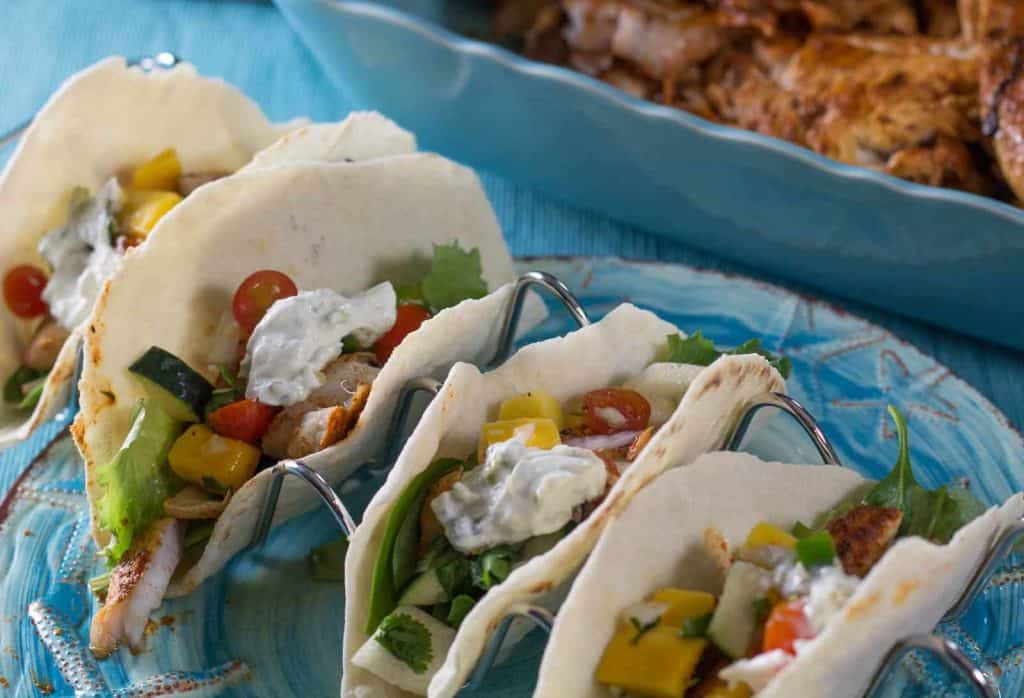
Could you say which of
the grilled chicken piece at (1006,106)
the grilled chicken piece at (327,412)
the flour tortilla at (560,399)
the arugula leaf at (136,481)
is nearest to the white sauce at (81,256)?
the arugula leaf at (136,481)

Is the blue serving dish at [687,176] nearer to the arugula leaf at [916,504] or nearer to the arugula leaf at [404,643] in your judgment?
the arugula leaf at [916,504]

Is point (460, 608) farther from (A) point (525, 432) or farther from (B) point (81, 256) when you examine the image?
(B) point (81, 256)

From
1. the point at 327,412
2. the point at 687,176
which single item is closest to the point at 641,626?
the point at 327,412

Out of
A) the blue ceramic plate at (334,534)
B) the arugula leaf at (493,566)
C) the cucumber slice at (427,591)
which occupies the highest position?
the arugula leaf at (493,566)

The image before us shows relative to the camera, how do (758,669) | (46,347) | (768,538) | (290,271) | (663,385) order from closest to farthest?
(758,669), (768,538), (663,385), (290,271), (46,347)

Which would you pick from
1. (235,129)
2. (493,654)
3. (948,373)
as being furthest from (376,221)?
(948,373)
